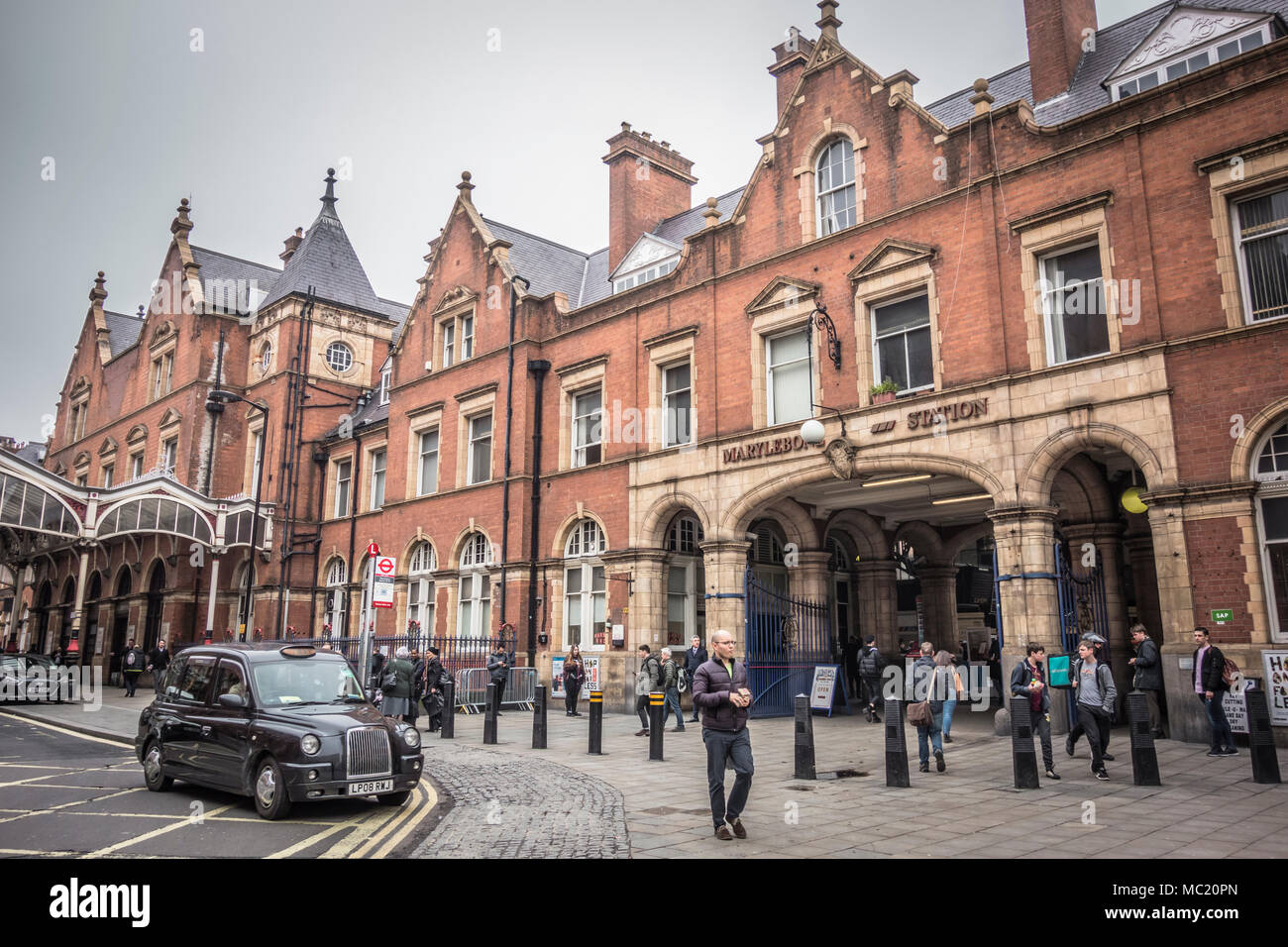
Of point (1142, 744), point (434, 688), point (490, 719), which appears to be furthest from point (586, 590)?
point (1142, 744)

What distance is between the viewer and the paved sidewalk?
7387mm

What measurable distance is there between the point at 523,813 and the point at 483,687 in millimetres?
14772

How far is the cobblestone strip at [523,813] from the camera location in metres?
7.39

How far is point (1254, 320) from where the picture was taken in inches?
556

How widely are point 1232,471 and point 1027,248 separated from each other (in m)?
5.47

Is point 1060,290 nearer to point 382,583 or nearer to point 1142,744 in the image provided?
point 1142,744

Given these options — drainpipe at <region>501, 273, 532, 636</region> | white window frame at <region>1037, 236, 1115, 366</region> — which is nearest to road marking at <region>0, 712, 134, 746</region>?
drainpipe at <region>501, 273, 532, 636</region>

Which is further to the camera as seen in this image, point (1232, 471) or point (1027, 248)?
point (1027, 248)

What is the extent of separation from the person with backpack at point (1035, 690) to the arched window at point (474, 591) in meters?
17.5

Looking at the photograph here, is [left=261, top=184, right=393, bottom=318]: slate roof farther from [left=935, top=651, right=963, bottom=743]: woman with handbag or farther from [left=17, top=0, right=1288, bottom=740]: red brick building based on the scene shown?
[left=935, top=651, right=963, bottom=743]: woman with handbag

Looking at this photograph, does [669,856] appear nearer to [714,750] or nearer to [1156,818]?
[714,750]

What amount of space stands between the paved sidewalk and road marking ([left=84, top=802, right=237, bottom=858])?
253 centimetres

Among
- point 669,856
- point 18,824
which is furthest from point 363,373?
point 669,856

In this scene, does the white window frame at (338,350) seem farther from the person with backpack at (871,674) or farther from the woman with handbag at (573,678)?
the person with backpack at (871,674)
